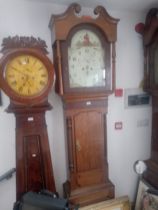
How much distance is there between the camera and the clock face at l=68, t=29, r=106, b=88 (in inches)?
54.8

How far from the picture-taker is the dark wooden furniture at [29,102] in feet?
3.96

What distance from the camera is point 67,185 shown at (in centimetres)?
157

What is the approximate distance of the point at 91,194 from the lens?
5.01ft

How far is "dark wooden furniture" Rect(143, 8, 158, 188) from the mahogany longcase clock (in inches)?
15.7

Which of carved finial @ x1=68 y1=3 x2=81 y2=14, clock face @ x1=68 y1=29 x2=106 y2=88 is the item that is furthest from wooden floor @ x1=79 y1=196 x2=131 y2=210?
carved finial @ x1=68 y1=3 x2=81 y2=14

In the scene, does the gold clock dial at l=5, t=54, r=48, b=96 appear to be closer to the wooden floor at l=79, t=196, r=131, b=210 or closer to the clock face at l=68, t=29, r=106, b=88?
the clock face at l=68, t=29, r=106, b=88

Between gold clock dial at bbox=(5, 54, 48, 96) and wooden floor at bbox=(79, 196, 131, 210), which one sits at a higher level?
gold clock dial at bbox=(5, 54, 48, 96)

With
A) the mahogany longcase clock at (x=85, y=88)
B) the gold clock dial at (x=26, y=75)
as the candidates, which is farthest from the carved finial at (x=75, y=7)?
the gold clock dial at (x=26, y=75)

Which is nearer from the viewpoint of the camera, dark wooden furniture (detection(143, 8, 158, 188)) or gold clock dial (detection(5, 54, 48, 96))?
gold clock dial (detection(5, 54, 48, 96))

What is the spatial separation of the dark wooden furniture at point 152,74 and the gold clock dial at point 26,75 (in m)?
0.95

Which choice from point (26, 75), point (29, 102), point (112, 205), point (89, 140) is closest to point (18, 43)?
point (26, 75)

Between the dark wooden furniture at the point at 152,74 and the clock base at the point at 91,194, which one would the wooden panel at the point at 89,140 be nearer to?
the clock base at the point at 91,194

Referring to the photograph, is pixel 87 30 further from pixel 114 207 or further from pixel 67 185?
pixel 114 207

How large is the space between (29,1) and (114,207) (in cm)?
177
